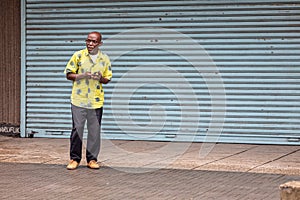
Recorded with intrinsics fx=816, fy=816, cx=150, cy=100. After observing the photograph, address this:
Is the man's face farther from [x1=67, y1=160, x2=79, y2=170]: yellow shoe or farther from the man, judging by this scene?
[x1=67, y1=160, x2=79, y2=170]: yellow shoe

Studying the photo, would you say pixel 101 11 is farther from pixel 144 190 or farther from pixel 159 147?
pixel 144 190

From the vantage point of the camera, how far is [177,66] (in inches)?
532

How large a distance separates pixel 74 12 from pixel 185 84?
2297 mm

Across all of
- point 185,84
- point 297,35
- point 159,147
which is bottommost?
point 159,147

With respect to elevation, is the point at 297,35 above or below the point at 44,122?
above

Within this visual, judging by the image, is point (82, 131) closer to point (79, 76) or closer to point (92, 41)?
point (79, 76)

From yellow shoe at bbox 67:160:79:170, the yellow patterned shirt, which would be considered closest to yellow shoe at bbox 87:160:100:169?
yellow shoe at bbox 67:160:79:170

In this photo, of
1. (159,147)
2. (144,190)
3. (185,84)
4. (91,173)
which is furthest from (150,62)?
(144,190)

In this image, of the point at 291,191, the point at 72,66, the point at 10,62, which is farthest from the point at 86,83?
the point at 291,191

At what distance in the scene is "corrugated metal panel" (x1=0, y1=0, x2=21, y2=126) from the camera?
46.9ft

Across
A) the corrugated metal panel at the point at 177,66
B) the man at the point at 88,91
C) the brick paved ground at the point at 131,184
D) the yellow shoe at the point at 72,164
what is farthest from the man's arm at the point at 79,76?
the corrugated metal panel at the point at 177,66

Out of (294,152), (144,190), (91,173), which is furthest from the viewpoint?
(294,152)

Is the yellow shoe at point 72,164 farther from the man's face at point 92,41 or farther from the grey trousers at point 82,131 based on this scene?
the man's face at point 92,41

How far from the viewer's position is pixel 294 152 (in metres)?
12.4
